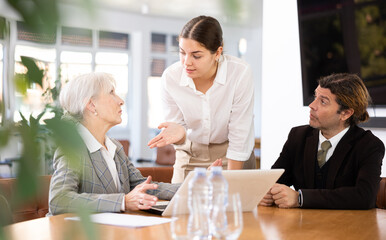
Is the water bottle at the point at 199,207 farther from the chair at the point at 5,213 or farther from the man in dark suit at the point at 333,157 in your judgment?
the chair at the point at 5,213

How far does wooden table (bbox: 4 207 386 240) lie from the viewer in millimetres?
1557

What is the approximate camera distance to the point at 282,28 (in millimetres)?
4199

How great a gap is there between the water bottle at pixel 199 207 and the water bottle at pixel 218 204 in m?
0.01

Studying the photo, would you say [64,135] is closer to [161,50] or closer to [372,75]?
[372,75]

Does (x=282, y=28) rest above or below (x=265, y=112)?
above

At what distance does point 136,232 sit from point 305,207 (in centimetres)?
89

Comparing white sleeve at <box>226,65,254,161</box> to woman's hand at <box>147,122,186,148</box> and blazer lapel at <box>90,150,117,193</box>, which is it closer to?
woman's hand at <box>147,122,186,148</box>

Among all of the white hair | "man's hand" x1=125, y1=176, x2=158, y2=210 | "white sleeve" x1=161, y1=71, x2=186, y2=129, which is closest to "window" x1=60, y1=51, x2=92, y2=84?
"man's hand" x1=125, y1=176, x2=158, y2=210

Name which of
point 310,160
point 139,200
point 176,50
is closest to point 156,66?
point 176,50

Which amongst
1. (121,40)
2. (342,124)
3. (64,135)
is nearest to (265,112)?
(342,124)

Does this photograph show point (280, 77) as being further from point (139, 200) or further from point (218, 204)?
point (218, 204)

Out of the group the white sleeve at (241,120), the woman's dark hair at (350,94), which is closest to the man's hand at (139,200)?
the white sleeve at (241,120)

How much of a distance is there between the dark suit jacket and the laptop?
13.1 inches

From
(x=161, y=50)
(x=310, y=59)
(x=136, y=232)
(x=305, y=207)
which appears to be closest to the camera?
(x=136, y=232)
